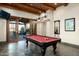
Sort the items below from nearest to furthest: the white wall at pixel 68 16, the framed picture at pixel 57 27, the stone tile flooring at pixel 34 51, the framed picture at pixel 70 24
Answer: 1. the stone tile flooring at pixel 34 51
2. the white wall at pixel 68 16
3. the framed picture at pixel 70 24
4. the framed picture at pixel 57 27

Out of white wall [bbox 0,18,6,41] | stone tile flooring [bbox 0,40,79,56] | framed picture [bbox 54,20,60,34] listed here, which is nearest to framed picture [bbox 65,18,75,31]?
framed picture [bbox 54,20,60,34]

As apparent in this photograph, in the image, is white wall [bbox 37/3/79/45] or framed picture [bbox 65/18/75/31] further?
framed picture [bbox 65/18/75/31]

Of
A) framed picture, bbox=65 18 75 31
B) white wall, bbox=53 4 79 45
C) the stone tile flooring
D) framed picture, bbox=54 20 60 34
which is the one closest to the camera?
the stone tile flooring

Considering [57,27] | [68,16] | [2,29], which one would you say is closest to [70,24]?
[68,16]

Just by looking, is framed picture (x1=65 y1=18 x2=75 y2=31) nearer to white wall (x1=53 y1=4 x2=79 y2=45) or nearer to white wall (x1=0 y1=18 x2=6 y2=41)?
white wall (x1=53 y1=4 x2=79 y2=45)

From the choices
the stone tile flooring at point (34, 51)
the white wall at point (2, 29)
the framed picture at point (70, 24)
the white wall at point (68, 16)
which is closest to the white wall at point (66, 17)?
the white wall at point (68, 16)

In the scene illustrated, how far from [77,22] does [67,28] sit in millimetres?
768

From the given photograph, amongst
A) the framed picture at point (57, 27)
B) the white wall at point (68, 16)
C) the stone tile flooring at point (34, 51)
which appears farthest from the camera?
the framed picture at point (57, 27)

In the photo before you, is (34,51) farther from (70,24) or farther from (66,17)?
(66,17)

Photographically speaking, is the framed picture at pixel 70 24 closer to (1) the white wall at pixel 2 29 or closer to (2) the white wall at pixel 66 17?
(2) the white wall at pixel 66 17

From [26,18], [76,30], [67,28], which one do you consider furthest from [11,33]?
[76,30]

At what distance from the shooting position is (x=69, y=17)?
21.0ft

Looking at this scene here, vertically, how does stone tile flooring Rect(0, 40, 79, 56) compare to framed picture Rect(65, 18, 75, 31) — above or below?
below

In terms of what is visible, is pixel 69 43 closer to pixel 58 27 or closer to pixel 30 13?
pixel 58 27
